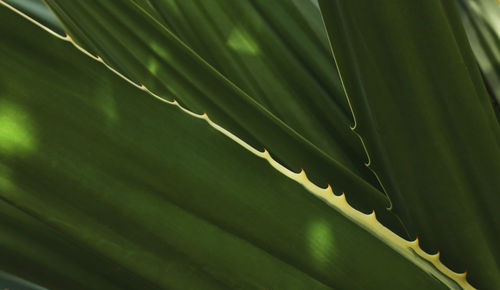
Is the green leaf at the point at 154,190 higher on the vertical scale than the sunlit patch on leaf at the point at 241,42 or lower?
lower

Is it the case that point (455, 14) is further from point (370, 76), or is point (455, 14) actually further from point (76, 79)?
point (76, 79)

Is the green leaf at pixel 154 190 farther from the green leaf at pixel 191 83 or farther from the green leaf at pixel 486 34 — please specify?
the green leaf at pixel 486 34

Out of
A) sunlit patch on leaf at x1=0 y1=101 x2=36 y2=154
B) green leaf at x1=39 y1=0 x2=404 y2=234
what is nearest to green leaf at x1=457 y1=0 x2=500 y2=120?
green leaf at x1=39 y1=0 x2=404 y2=234

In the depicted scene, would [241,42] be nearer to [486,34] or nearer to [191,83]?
[191,83]

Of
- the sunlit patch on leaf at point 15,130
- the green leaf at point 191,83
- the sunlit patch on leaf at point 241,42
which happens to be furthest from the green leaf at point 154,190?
the sunlit patch on leaf at point 241,42

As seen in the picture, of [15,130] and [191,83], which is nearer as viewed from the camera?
[15,130]

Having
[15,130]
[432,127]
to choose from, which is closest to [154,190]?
[15,130]

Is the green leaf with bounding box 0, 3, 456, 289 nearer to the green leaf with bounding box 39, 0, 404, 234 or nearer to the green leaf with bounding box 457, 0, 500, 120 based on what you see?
the green leaf with bounding box 39, 0, 404, 234
